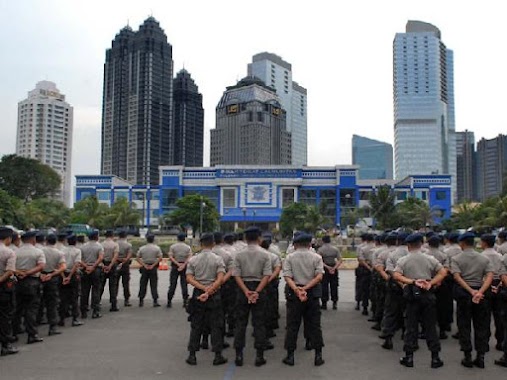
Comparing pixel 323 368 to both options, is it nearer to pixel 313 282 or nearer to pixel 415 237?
pixel 313 282

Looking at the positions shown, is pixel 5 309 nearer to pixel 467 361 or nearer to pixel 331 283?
pixel 467 361

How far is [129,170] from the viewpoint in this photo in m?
104

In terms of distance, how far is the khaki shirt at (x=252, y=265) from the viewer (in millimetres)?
6414

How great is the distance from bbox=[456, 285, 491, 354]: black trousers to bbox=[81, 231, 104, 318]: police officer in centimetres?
654

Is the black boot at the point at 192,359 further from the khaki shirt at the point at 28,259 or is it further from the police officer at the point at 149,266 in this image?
the police officer at the point at 149,266

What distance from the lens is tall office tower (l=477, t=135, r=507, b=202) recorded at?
11681 centimetres

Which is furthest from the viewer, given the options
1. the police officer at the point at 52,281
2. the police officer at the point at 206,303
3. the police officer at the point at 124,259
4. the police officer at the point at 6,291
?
the police officer at the point at 124,259

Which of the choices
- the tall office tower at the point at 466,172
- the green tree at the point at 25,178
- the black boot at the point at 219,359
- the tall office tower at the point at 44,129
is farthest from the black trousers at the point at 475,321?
the tall office tower at the point at 466,172

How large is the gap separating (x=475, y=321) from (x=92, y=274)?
685cm

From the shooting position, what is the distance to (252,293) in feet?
20.6

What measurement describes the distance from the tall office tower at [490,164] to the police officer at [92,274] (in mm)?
118835

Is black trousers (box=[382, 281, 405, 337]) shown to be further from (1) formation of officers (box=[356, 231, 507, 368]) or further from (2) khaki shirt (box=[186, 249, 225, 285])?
(2) khaki shirt (box=[186, 249, 225, 285])

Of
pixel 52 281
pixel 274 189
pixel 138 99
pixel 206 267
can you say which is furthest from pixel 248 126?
pixel 206 267

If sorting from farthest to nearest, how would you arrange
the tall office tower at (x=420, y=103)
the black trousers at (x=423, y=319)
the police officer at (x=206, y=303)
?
the tall office tower at (x=420, y=103) < the police officer at (x=206, y=303) < the black trousers at (x=423, y=319)
